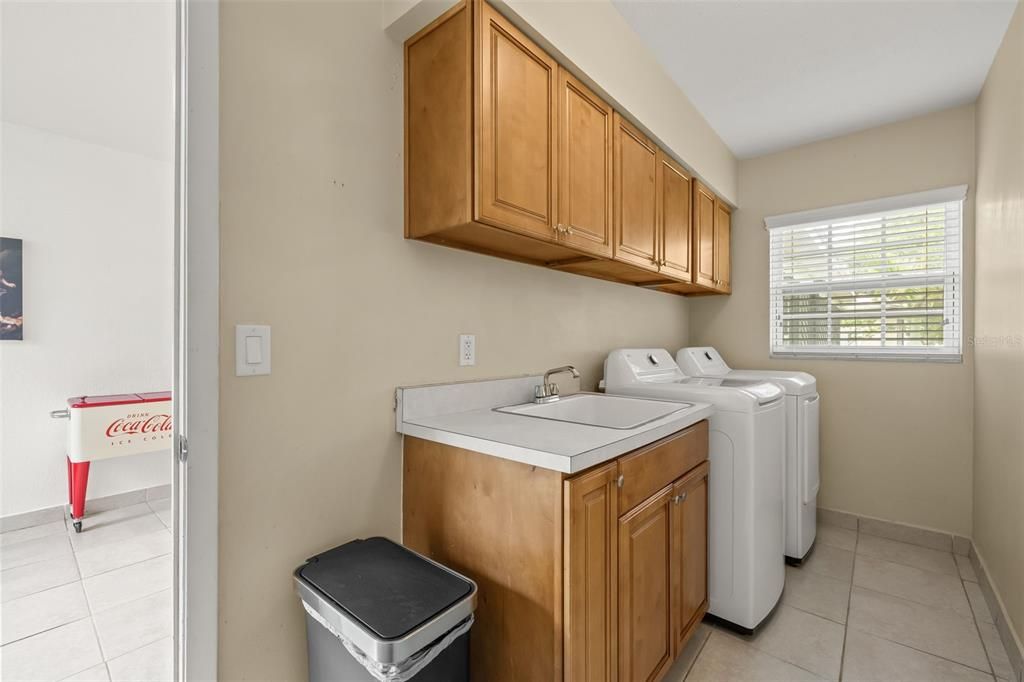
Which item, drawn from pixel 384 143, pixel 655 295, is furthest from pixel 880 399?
pixel 384 143

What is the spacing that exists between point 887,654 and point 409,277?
7.48 ft

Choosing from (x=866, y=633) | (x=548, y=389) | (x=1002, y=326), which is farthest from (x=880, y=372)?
(x=548, y=389)

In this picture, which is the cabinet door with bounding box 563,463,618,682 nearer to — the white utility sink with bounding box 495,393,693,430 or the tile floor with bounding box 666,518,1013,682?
the white utility sink with bounding box 495,393,693,430

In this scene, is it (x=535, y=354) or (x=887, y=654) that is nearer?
(x=887, y=654)

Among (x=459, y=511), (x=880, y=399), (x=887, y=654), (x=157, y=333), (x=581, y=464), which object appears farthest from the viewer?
(x=157, y=333)

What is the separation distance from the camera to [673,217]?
96.0 inches

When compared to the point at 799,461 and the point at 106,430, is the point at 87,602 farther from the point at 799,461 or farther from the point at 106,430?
the point at 799,461

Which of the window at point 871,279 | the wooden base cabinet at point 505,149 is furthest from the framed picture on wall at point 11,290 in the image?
the window at point 871,279

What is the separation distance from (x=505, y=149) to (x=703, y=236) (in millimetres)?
1927

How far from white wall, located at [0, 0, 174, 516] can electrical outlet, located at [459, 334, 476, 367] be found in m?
1.68

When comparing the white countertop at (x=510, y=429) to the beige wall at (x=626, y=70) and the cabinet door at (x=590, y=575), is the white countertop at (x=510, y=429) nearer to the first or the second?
the cabinet door at (x=590, y=575)

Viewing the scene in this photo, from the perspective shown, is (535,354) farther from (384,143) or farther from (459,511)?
(384,143)

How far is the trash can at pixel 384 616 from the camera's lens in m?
0.90

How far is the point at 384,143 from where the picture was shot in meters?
1.42
